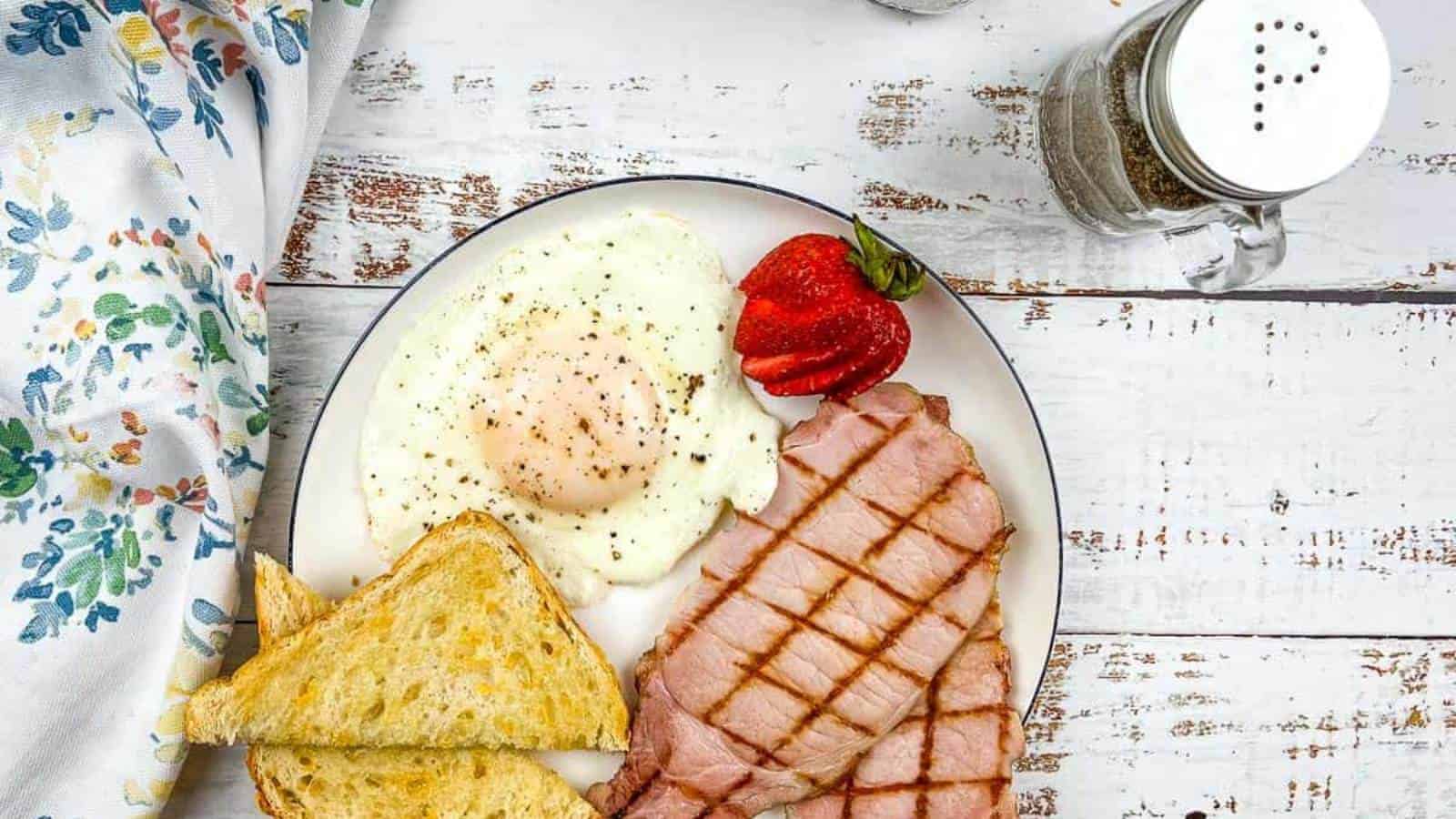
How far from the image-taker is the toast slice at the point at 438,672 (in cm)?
196

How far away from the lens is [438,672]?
6.54 ft

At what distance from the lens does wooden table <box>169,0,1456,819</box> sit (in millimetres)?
2242

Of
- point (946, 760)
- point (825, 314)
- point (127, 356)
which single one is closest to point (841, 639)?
point (946, 760)

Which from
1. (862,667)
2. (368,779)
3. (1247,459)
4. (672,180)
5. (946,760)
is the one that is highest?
(672,180)

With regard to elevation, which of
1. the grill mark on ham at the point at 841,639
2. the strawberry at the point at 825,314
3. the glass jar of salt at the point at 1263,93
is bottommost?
the grill mark on ham at the point at 841,639

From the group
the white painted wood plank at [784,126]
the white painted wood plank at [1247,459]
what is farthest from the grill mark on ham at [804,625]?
the white painted wood plank at [784,126]

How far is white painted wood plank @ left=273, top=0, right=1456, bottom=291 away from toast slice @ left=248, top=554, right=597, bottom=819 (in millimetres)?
687

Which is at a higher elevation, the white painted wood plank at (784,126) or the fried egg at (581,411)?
the white painted wood plank at (784,126)

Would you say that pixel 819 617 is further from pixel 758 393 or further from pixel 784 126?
pixel 784 126

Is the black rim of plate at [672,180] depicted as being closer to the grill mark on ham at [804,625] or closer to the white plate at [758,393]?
the white plate at [758,393]

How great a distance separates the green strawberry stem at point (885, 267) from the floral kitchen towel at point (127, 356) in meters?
1.02

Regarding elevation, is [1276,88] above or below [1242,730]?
above

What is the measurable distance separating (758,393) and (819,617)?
17.1 inches

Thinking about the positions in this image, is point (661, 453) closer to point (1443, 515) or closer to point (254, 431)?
point (254, 431)
